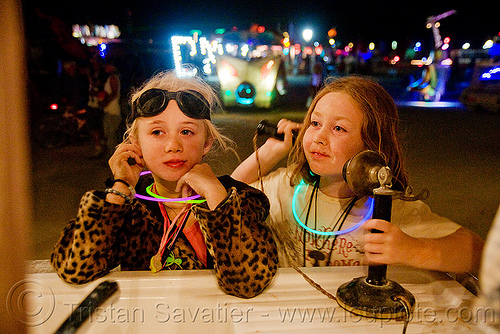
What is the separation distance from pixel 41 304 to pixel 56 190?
4.53m

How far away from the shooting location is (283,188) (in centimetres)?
193

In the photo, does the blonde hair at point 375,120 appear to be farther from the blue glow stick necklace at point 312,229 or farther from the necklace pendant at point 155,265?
the necklace pendant at point 155,265

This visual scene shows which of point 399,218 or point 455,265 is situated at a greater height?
point 399,218

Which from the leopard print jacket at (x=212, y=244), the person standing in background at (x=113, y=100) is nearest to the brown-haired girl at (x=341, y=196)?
the leopard print jacket at (x=212, y=244)

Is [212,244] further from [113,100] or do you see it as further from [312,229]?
[113,100]

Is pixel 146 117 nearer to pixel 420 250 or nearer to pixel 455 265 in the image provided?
pixel 420 250

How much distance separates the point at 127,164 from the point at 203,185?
32 cm

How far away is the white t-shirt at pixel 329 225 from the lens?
5.32ft

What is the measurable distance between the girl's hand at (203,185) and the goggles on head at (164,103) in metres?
0.22

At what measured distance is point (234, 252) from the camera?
4.65 feet

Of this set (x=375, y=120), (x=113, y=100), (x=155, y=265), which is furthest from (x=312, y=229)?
(x=113, y=100)

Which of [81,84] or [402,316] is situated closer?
[402,316]

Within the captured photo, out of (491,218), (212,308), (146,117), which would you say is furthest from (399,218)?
(491,218)

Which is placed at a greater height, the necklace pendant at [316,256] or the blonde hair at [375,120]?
the blonde hair at [375,120]
